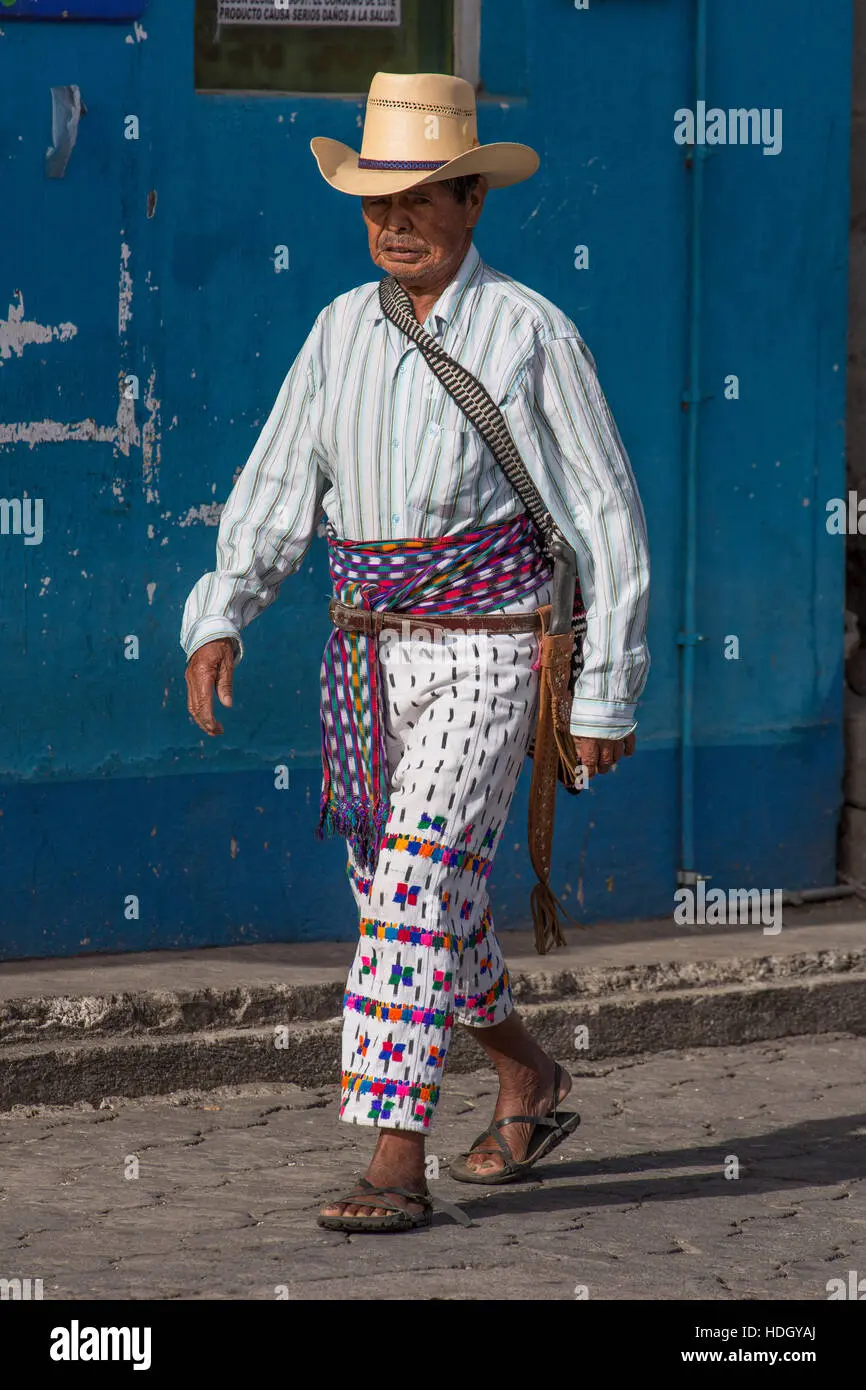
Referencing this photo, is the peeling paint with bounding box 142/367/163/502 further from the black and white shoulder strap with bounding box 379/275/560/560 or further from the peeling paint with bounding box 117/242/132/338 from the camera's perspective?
the black and white shoulder strap with bounding box 379/275/560/560

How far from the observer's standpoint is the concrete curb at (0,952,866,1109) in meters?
5.19

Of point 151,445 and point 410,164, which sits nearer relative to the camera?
point 410,164

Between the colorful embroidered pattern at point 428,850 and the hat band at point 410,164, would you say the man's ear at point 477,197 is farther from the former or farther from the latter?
the colorful embroidered pattern at point 428,850

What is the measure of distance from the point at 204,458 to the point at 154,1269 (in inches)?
97.4

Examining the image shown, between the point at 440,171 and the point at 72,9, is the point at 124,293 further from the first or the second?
the point at 440,171

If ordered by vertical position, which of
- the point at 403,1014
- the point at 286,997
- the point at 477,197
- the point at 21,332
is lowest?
the point at 286,997

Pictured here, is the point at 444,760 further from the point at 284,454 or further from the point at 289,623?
the point at 289,623

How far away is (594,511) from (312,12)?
7.37ft

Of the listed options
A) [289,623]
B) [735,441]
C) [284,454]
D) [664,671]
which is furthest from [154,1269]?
[735,441]

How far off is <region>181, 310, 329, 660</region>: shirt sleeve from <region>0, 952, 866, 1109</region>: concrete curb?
4.38ft

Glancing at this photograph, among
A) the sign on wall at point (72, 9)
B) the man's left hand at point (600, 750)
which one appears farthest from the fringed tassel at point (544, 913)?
the sign on wall at point (72, 9)

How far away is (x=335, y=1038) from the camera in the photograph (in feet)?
18.0

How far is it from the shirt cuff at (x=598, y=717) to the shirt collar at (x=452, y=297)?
776 millimetres

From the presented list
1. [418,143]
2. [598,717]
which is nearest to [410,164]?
[418,143]
